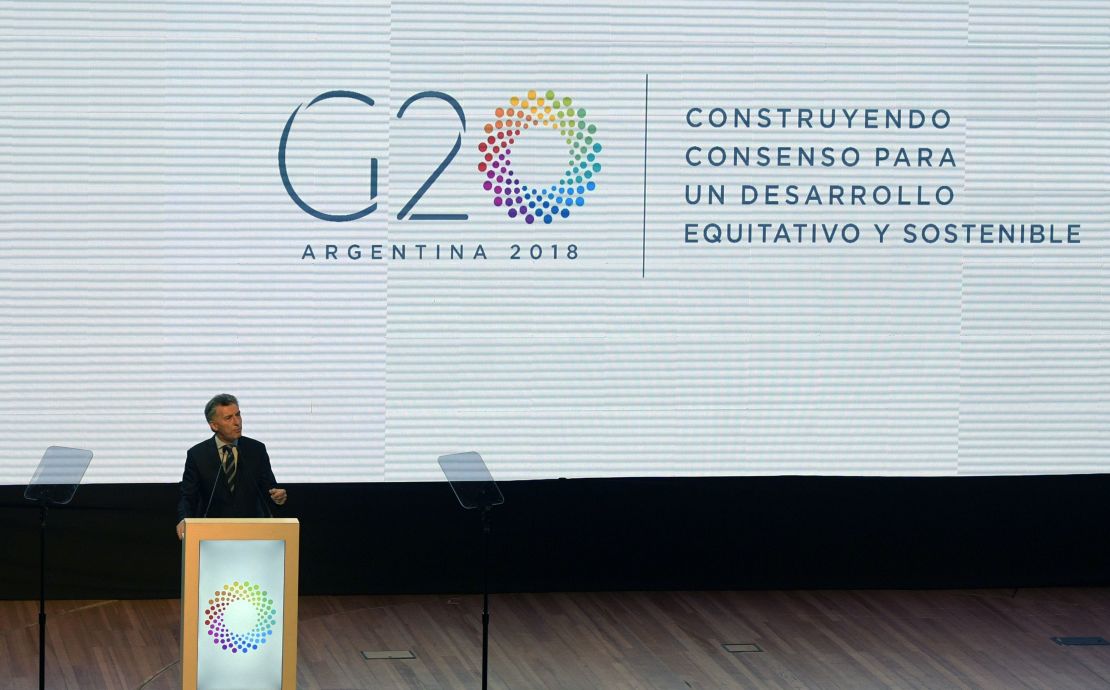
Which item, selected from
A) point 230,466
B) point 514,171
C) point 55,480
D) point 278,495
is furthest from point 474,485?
point 514,171

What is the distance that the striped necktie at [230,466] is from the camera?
5809mm

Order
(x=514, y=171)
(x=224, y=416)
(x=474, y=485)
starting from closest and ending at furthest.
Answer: (x=474, y=485)
(x=224, y=416)
(x=514, y=171)

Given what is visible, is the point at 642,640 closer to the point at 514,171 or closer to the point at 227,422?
the point at 514,171

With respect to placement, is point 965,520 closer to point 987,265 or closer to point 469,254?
point 987,265

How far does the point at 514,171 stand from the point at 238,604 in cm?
249

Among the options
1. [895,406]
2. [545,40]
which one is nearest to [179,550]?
[545,40]

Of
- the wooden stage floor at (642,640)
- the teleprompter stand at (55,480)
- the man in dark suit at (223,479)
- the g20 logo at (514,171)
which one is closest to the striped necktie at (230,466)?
the man in dark suit at (223,479)

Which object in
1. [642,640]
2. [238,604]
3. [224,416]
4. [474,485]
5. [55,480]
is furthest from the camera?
[642,640]

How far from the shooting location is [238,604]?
510cm

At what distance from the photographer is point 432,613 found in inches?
290

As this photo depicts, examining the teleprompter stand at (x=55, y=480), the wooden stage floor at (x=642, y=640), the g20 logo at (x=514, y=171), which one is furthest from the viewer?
the g20 logo at (x=514, y=171)

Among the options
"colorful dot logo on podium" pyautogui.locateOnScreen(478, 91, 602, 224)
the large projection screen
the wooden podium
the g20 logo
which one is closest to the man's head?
the wooden podium

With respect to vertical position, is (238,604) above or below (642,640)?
above

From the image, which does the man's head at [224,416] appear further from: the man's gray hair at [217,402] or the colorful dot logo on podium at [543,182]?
the colorful dot logo on podium at [543,182]
